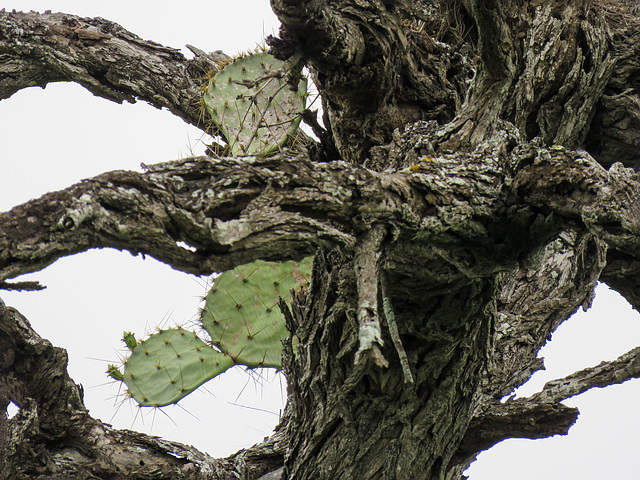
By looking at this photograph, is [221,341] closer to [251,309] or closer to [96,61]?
[251,309]

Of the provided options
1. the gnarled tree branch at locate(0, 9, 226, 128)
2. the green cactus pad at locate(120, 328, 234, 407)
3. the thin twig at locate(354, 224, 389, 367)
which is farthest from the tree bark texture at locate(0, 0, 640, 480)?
the gnarled tree branch at locate(0, 9, 226, 128)

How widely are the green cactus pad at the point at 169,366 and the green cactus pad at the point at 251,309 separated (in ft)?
0.37

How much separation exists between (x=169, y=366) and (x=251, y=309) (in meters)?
0.40

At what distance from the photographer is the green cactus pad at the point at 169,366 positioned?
258cm

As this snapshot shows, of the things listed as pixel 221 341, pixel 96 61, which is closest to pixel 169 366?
pixel 221 341

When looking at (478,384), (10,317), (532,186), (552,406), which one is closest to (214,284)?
(10,317)

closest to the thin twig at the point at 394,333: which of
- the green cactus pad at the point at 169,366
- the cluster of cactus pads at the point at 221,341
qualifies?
the cluster of cactus pads at the point at 221,341

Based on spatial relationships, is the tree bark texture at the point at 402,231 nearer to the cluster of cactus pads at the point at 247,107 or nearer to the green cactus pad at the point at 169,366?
Answer: the cluster of cactus pads at the point at 247,107

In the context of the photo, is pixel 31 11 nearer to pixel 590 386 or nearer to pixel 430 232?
pixel 430 232

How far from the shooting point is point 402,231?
1.32 m

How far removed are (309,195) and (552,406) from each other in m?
1.15

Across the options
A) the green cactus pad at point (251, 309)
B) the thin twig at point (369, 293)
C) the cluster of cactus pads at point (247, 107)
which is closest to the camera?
the thin twig at point (369, 293)

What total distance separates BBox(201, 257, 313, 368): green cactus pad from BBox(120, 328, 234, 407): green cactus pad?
112 mm

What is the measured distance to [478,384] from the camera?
1.81m
